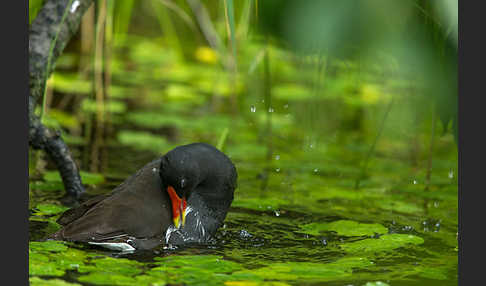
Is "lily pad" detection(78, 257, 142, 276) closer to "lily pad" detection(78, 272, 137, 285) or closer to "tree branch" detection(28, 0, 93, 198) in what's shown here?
"lily pad" detection(78, 272, 137, 285)

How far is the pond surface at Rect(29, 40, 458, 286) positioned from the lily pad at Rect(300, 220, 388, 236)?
12 mm

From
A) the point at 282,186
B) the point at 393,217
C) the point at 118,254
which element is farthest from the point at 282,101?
the point at 118,254

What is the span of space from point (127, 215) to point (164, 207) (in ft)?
0.77

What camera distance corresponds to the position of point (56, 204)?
522 centimetres

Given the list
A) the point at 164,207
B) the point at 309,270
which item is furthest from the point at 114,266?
the point at 309,270

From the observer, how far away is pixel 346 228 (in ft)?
16.4

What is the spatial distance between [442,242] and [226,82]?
556 cm

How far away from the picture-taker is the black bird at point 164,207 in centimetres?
436

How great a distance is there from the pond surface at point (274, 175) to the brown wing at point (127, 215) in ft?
0.40

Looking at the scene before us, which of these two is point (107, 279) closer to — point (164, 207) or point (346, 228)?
point (164, 207)

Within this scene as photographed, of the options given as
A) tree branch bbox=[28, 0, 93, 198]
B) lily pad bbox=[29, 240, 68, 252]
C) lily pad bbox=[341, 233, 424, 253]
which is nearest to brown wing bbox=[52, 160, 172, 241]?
lily pad bbox=[29, 240, 68, 252]

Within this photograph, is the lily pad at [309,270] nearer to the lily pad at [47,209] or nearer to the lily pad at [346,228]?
the lily pad at [346,228]

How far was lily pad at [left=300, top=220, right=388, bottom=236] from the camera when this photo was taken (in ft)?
16.1

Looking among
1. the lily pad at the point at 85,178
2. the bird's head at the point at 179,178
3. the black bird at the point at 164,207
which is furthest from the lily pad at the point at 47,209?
the bird's head at the point at 179,178
